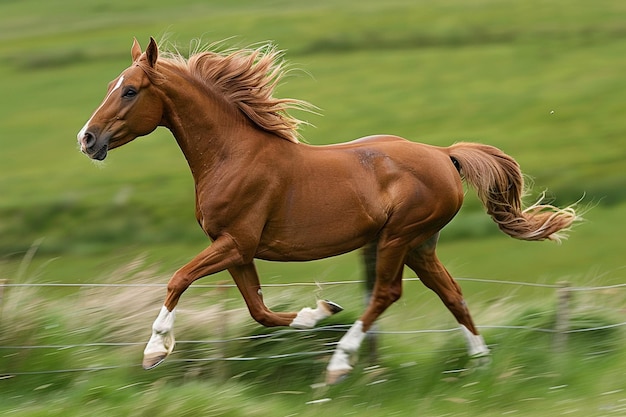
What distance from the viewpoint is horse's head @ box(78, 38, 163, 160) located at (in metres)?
6.04

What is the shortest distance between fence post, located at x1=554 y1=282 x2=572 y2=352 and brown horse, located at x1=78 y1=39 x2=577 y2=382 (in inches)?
22.1

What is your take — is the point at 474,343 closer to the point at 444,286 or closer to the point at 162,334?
the point at 444,286

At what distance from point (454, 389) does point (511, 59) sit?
1498cm

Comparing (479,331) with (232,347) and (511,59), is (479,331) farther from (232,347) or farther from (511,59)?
(511,59)

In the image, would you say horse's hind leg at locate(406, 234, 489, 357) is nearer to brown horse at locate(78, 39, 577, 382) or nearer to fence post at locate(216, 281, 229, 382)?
brown horse at locate(78, 39, 577, 382)

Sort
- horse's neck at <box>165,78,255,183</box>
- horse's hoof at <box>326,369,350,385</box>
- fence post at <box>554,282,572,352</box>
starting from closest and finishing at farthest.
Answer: horse's neck at <box>165,78,255,183</box> < horse's hoof at <box>326,369,350,385</box> < fence post at <box>554,282,572,352</box>

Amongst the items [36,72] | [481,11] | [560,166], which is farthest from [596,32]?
[36,72]

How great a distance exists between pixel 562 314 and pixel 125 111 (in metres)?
3.15

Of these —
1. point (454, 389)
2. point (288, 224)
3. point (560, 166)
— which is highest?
point (288, 224)

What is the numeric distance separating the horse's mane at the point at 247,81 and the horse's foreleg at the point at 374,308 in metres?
0.95

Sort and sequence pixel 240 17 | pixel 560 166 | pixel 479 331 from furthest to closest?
pixel 240 17
pixel 560 166
pixel 479 331

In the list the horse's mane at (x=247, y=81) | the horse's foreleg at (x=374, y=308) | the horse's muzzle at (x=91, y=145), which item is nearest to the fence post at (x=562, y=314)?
the horse's foreleg at (x=374, y=308)

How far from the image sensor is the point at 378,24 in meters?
23.7

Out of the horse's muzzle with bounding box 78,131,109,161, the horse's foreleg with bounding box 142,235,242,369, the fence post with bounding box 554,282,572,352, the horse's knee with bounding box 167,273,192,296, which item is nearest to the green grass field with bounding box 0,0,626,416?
the fence post with bounding box 554,282,572,352
